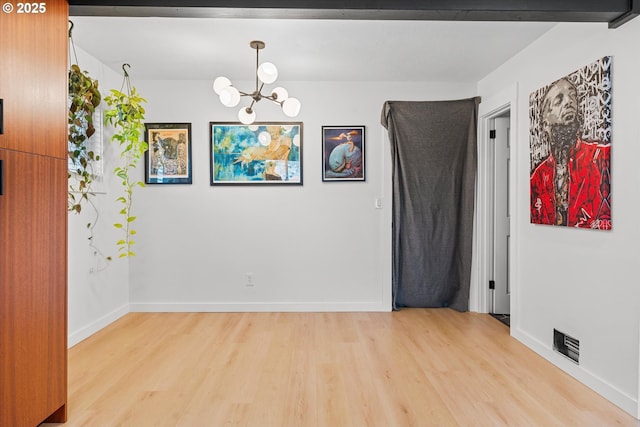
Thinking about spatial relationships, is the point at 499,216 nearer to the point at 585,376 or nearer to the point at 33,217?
the point at 585,376

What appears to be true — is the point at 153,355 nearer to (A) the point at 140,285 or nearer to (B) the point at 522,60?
(A) the point at 140,285

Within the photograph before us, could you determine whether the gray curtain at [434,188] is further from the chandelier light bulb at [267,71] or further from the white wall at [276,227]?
the chandelier light bulb at [267,71]

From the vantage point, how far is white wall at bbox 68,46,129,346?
3439 millimetres

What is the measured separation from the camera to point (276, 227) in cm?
441

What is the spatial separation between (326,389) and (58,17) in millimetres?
2490

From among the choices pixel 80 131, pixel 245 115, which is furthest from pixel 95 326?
pixel 245 115

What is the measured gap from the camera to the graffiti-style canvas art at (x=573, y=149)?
98.1 inches

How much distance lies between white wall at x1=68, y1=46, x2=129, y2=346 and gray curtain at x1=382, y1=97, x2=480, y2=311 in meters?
2.73

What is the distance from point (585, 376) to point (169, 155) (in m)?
4.03

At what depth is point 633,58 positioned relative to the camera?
2297 millimetres

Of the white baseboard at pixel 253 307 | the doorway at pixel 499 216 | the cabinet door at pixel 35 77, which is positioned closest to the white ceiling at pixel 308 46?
the doorway at pixel 499 216

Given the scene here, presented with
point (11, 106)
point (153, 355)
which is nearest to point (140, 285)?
point (153, 355)

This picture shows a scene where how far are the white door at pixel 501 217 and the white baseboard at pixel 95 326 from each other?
3.78 meters

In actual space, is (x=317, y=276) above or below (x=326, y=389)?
above
